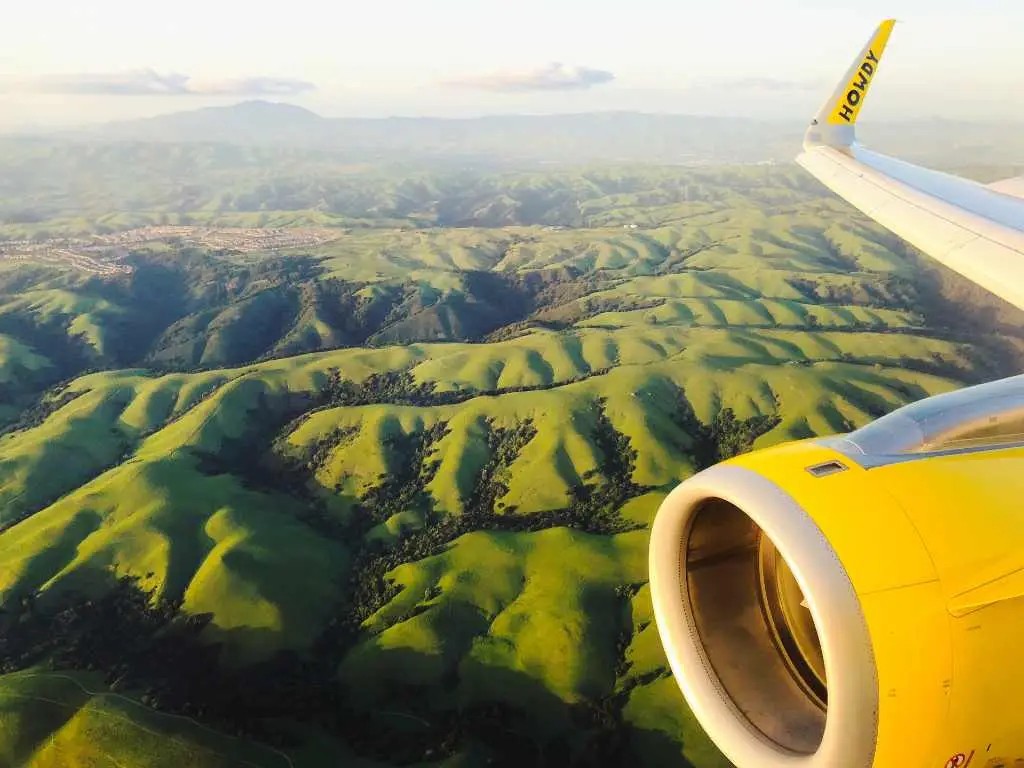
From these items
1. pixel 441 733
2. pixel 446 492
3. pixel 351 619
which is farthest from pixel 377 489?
pixel 441 733

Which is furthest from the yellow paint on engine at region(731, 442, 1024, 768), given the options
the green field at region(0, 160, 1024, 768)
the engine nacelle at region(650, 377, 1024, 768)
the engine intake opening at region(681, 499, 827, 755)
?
the green field at region(0, 160, 1024, 768)

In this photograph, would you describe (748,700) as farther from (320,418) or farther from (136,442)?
(136,442)

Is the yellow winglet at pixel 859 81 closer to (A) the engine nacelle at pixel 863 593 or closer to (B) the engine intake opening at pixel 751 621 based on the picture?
(A) the engine nacelle at pixel 863 593

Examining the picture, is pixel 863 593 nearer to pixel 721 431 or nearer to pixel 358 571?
pixel 358 571

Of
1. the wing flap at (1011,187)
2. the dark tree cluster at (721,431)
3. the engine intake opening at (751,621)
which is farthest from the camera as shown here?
the dark tree cluster at (721,431)

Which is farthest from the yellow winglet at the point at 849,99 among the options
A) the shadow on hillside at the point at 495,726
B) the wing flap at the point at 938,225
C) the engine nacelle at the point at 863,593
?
the shadow on hillside at the point at 495,726

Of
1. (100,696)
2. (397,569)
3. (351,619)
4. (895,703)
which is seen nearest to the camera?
(895,703)

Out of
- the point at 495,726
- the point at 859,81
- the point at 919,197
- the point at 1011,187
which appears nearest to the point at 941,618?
the point at 919,197
